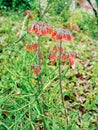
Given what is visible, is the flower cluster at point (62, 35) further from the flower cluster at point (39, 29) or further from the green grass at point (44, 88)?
the green grass at point (44, 88)

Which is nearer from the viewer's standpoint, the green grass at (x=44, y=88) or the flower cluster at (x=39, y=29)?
the flower cluster at (x=39, y=29)

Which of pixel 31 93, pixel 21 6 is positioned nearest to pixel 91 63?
pixel 31 93

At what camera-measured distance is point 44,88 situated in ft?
6.73

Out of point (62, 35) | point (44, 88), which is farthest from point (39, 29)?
point (44, 88)

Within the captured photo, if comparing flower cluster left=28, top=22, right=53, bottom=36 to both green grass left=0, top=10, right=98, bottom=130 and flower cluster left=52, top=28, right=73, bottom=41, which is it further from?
green grass left=0, top=10, right=98, bottom=130

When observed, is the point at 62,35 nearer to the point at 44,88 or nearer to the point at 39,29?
the point at 39,29

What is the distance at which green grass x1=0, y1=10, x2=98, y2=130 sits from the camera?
207 cm

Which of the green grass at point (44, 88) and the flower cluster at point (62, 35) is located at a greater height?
the flower cluster at point (62, 35)

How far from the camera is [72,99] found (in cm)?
288

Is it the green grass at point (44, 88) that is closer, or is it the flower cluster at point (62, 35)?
the flower cluster at point (62, 35)

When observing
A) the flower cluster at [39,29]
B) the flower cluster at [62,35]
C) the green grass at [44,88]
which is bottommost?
the green grass at [44,88]

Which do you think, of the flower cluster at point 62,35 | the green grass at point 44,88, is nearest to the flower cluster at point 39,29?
the flower cluster at point 62,35

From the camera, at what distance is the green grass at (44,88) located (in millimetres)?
2074

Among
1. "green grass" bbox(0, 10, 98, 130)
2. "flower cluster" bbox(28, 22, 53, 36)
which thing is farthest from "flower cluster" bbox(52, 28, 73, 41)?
"green grass" bbox(0, 10, 98, 130)
